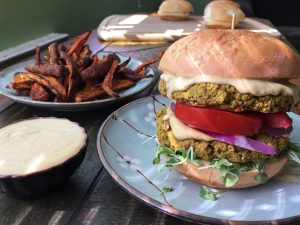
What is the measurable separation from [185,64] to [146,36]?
1.92m

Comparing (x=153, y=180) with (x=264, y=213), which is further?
(x=153, y=180)

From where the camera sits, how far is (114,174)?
960 millimetres

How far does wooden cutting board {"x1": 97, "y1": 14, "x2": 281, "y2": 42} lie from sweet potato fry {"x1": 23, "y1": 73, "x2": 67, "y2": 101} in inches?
60.2

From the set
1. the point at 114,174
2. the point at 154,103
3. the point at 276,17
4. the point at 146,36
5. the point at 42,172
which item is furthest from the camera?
the point at 276,17

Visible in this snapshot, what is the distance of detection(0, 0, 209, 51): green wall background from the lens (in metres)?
3.29

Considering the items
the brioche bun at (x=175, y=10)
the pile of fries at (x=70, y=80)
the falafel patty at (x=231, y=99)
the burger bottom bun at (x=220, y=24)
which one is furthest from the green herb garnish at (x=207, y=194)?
the brioche bun at (x=175, y=10)

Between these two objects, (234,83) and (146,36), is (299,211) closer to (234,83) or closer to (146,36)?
(234,83)

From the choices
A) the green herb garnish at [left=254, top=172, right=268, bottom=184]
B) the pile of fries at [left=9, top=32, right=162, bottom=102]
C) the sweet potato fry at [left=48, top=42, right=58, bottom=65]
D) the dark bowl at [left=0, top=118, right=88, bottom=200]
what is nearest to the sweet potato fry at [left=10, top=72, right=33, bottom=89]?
the pile of fries at [left=9, top=32, right=162, bottom=102]

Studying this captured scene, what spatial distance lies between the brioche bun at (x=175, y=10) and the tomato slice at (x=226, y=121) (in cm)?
244

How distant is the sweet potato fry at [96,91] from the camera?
1.41 m

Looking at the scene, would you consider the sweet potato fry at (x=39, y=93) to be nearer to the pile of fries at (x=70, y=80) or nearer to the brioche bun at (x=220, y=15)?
the pile of fries at (x=70, y=80)

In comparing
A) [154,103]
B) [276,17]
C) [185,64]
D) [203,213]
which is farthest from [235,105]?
[276,17]

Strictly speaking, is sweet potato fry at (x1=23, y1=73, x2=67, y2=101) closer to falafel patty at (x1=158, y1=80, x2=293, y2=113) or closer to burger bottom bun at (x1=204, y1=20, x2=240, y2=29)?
falafel patty at (x1=158, y1=80, x2=293, y2=113)

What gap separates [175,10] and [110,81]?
6.54ft
